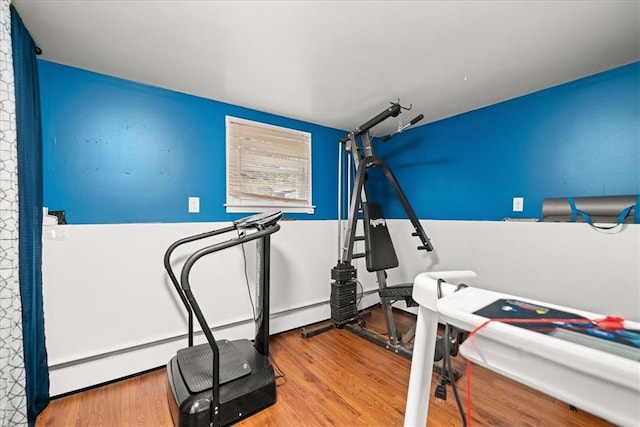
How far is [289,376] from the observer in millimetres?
1864

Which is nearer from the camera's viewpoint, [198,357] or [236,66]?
[198,357]

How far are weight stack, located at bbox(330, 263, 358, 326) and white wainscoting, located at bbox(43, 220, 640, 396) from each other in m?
0.49

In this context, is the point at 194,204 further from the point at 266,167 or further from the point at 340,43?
the point at 340,43

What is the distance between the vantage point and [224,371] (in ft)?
5.09

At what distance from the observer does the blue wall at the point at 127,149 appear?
172 centimetres

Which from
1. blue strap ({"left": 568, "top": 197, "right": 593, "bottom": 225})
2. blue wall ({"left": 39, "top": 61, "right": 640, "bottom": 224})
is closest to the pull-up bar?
blue wall ({"left": 39, "top": 61, "right": 640, "bottom": 224})

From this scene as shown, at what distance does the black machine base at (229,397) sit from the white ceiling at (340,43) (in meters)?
1.91

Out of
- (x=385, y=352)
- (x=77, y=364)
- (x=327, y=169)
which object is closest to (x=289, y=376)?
(x=385, y=352)

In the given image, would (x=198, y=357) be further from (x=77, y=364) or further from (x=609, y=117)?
(x=609, y=117)

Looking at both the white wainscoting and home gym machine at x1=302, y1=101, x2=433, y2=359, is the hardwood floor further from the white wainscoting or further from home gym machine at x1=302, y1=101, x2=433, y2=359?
home gym machine at x1=302, y1=101, x2=433, y2=359

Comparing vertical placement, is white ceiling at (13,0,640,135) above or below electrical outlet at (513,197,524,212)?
above

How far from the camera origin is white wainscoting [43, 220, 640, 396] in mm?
1633

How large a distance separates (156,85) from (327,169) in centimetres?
174

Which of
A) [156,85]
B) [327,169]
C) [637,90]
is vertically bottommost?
[327,169]
